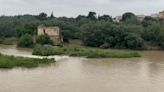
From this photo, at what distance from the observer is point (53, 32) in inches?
1516

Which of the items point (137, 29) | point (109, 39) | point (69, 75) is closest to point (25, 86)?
point (69, 75)

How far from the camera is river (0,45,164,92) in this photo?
50.1ft

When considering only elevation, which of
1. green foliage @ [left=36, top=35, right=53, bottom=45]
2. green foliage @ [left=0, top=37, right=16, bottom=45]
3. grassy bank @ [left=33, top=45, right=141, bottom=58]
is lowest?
green foliage @ [left=0, top=37, right=16, bottom=45]

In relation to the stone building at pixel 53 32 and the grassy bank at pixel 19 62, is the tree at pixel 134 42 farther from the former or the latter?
the grassy bank at pixel 19 62

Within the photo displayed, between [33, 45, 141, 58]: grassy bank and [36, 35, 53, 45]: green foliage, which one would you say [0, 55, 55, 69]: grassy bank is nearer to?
[33, 45, 141, 58]: grassy bank

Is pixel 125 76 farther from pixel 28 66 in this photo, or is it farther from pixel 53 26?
pixel 53 26

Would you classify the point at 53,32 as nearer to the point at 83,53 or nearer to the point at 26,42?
the point at 26,42

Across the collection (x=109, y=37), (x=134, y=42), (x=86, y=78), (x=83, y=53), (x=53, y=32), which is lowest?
(x=83, y=53)

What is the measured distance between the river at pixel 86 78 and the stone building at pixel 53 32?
14.3 m

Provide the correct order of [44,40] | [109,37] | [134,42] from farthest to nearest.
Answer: [109,37] < [44,40] < [134,42]

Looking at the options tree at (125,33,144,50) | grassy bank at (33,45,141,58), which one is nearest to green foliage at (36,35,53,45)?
grassy bank at (33,45,141,58)

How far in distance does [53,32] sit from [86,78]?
21.1 metres

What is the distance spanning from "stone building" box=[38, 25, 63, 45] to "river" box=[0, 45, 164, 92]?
1434cm

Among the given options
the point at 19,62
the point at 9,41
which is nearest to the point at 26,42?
the point at 9,41
